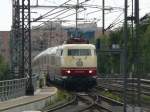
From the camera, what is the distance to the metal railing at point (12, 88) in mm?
27375

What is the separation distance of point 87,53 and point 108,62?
2680cm

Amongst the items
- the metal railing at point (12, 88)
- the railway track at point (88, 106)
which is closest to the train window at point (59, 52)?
the metal railing at point (12, 88)

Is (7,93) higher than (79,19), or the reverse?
(79,19)

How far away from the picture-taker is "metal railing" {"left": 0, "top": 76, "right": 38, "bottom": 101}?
2738 cm

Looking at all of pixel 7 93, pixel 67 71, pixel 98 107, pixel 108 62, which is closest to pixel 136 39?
pixel 98 107

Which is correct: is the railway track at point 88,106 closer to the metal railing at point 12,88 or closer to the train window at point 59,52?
the metal railing at point 12,88

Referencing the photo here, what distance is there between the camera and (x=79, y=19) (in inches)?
2267

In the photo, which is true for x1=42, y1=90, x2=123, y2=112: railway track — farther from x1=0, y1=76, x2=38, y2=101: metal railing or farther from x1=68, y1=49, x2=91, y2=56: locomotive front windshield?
x1=68, y1=49, x2=91, y2=56: locomotive front windshield

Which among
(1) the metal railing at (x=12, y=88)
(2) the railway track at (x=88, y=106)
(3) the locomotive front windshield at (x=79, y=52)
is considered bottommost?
(2) the railway track at (x=88, y=106)

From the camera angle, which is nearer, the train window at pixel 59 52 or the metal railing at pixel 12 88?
the metal railing at pixel 12 88

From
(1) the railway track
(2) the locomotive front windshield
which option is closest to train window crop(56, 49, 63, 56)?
(2) the locomotive front windshield

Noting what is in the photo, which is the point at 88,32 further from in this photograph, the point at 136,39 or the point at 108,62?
the point at 136,39

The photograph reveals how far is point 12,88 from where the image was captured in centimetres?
2934

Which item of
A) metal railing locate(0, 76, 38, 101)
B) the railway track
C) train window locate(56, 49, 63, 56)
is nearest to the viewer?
the railway track
